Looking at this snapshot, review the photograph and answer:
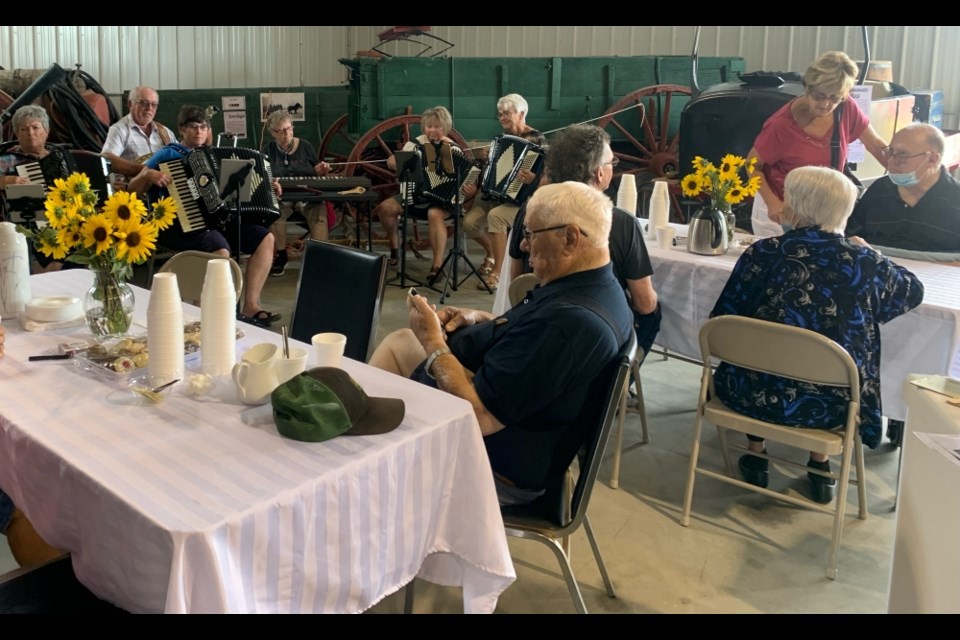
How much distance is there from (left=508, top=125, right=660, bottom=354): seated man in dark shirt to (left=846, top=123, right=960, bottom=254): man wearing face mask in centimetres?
106

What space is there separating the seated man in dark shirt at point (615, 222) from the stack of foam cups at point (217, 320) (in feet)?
4.15

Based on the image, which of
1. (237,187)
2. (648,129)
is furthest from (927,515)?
(648,129)

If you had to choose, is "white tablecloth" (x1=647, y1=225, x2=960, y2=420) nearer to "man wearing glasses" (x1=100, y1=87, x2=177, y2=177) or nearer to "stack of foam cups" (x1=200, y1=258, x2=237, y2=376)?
"stack of foam cups" (x1=200, y1=258, x2=237, y2=376)

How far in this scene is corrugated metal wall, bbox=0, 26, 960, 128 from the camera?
7.65m

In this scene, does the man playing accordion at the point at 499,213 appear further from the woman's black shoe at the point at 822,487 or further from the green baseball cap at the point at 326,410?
the green baseball cap at the point at 326,410

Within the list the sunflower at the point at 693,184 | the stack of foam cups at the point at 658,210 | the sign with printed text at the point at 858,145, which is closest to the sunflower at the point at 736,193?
the sunflower at the point at 693,184

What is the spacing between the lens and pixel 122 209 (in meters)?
1.88

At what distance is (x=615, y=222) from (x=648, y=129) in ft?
16.3

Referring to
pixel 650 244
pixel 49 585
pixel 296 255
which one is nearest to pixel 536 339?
pixel 49 585

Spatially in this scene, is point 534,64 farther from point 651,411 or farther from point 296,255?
point 651,411

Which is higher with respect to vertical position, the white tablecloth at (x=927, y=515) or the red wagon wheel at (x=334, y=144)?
the red wagon wheel at (x=334, y=144)

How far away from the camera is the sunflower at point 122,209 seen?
187cm

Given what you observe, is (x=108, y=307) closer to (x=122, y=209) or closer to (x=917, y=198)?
(x=122, y=209)

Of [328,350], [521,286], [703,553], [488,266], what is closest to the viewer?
[328,350]
